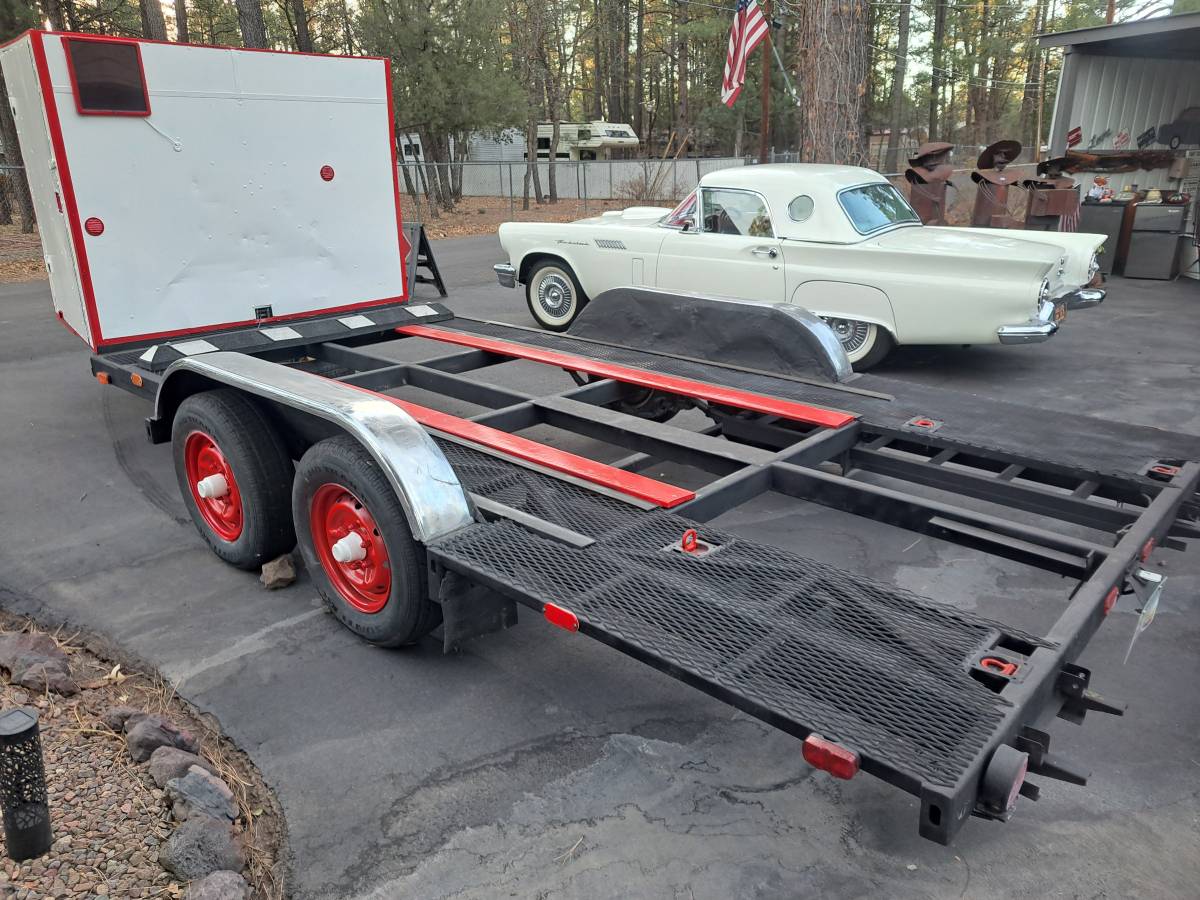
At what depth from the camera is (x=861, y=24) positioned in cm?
1142

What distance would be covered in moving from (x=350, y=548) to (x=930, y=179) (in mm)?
12677

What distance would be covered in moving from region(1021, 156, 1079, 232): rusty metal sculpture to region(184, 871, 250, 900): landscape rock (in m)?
13.8

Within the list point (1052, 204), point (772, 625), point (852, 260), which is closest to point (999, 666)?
point (772, 625)

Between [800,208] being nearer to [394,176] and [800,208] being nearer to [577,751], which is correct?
[394,176]

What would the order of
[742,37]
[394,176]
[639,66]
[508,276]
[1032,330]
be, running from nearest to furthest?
[394,176] → [1032,330] → [508,276] → [742,37] → [639,66]

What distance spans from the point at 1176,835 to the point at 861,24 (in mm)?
11051

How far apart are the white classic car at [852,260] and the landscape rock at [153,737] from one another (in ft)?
20.0

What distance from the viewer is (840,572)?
112 inches

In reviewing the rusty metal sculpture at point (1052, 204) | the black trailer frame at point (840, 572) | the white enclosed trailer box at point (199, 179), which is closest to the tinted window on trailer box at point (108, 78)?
the white enclosed trailer box at point (199, 179)

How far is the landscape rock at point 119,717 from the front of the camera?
3.06 metres

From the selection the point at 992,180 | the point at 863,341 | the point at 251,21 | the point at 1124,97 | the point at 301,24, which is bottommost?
the point at 863,341

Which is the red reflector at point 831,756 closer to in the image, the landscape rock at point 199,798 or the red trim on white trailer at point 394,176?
the landscape rock at point 199,798

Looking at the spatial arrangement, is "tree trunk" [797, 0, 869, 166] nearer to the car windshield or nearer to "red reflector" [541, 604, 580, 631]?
the car windshield

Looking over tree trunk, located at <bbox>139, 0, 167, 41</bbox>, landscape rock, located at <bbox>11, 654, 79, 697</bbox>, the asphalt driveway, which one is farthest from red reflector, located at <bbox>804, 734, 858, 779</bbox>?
tree trunk, located at <bbox>139, 0, 167, 41</bbox>
